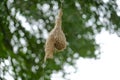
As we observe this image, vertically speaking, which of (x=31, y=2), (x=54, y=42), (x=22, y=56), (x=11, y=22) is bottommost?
(x=54, y=42)

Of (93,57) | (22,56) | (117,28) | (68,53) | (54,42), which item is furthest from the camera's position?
(93,57)

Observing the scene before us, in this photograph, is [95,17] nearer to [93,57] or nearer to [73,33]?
[73,33]

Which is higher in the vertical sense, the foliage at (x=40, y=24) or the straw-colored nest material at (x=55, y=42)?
the foliage at (x=40, y=24)

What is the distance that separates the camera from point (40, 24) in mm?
5602

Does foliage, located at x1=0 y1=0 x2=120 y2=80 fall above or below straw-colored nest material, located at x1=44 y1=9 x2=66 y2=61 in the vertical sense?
above

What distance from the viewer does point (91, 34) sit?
6.37 meters

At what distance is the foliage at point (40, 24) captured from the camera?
513cm

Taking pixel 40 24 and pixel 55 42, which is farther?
pixel 40 24

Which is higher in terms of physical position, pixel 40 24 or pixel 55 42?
pixel 40 24

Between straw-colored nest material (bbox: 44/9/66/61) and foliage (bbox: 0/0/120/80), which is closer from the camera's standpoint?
straw-colored nest material (bbox: 44/9/66/61)

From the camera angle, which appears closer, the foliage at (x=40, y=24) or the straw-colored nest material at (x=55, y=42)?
the straw-colored nest material at (x=55, y=42)

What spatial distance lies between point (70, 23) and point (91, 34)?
0.66 m

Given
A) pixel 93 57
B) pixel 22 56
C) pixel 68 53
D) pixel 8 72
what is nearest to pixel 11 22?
pixel 22 56

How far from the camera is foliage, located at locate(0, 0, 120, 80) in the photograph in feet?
16.8
